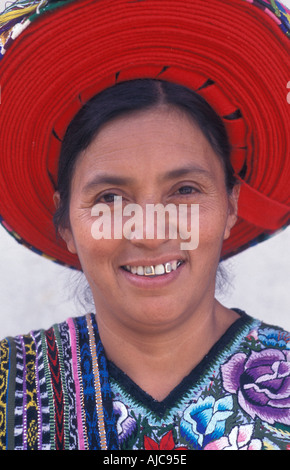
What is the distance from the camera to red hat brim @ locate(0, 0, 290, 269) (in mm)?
1643

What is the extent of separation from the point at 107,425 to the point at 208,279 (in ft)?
1.61

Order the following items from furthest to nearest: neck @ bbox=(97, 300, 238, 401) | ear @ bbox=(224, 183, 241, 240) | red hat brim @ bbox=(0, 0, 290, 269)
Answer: ear @ bbox=(224, 183, 241, 240) < neck @ bbox=(97, 300, 238, 401) < red hat brim @ bbox=(0, 0, 290, 269)

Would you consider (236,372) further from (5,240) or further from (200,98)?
(5,240)

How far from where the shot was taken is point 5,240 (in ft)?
11.5

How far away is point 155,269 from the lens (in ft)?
5.69

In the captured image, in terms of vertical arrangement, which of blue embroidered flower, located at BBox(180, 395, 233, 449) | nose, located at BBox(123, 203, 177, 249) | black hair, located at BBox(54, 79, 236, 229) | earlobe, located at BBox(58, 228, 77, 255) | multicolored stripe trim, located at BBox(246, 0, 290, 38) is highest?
multicolored stripe trim, located at BBox(246, 0, 290, 38)

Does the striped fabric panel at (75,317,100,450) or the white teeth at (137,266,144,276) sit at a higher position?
the white teeth at (137,266,144,276)

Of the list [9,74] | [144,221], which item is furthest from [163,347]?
[9,74]

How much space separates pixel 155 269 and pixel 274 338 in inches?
18.9

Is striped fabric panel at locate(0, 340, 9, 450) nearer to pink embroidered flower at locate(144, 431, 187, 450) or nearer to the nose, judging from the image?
pink embroidered flower at locate(144, 431, 187, 450)

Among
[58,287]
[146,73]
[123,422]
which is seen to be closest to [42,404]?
[123,422]

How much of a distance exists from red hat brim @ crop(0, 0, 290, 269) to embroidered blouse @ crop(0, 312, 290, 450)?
53 centimetres

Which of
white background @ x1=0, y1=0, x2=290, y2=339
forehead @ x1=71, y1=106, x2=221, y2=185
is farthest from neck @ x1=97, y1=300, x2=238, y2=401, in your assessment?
white background @ x1=0, y1=0, x2=290, y2=339

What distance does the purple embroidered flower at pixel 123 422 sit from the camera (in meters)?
1.75
